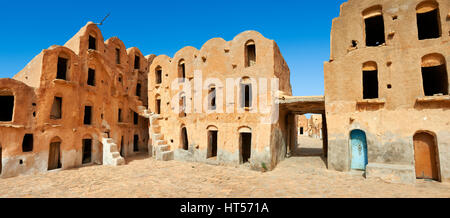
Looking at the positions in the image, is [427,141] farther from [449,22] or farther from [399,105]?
[449,22]

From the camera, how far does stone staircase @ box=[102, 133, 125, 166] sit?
1672 centimetres

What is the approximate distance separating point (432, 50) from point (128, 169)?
2046 cm

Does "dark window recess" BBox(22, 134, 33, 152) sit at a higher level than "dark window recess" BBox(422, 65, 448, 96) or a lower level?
lower

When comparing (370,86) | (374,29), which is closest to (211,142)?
(370,86)

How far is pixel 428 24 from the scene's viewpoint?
1296 cm

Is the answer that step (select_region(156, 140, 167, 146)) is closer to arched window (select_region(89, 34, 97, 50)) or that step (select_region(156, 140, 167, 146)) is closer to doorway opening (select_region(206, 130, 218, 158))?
doorway opening (select_region(206, 130, 218, 158))

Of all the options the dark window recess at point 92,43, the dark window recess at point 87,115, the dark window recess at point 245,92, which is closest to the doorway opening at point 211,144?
the dark window recess at point 245,92

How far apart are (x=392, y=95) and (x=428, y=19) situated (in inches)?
240

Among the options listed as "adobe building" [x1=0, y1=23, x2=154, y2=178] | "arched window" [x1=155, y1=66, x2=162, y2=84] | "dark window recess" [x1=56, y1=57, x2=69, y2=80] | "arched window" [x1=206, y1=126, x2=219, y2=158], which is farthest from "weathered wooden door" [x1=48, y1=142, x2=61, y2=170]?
"arched window" [x1=206, y1=126, x2=219, y2=158]

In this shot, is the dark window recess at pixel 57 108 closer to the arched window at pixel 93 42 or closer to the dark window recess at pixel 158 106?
the arched window at pixel 93 42

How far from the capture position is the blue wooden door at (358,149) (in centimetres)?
1188

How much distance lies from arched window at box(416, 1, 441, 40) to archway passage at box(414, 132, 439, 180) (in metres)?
5.84

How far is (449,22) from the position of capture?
10.6 metres
